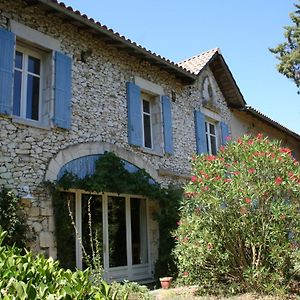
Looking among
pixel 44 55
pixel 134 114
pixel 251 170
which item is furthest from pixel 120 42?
pixel 251 170

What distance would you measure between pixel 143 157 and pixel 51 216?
318 centimetres

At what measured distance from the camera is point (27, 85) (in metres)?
7.61

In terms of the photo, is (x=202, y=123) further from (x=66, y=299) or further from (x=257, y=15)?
(x=66, y=299)

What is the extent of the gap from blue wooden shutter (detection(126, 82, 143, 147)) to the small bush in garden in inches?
95.8

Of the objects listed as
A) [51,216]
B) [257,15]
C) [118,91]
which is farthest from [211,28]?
[51,216]

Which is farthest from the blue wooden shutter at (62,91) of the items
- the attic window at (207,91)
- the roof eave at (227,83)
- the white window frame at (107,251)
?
the roof eave at (227,83)

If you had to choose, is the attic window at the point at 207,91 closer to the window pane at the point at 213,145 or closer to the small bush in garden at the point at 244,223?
the window pane at the point at 213,145

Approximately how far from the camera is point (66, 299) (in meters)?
2.01

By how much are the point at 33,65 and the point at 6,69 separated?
1.00 metres

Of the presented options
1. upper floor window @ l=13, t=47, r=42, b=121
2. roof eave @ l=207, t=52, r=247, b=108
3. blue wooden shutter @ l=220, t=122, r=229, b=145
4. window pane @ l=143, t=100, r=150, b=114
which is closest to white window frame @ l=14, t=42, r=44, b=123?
upper floor window @ l=13, t=47, r=42, b=121

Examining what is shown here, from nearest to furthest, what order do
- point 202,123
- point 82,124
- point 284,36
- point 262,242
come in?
point 262,242 < point 82,124 < point 202,123 < point 284,36

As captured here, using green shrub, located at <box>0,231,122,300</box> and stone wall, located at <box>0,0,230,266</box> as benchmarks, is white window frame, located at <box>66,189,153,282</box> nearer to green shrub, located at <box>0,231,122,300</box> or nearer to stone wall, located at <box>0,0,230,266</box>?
stone wall, located at <box>0,0,230,266</box>

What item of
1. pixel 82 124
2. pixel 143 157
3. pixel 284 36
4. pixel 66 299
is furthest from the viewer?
pixel 284 36

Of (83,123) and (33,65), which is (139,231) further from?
(33,65)
